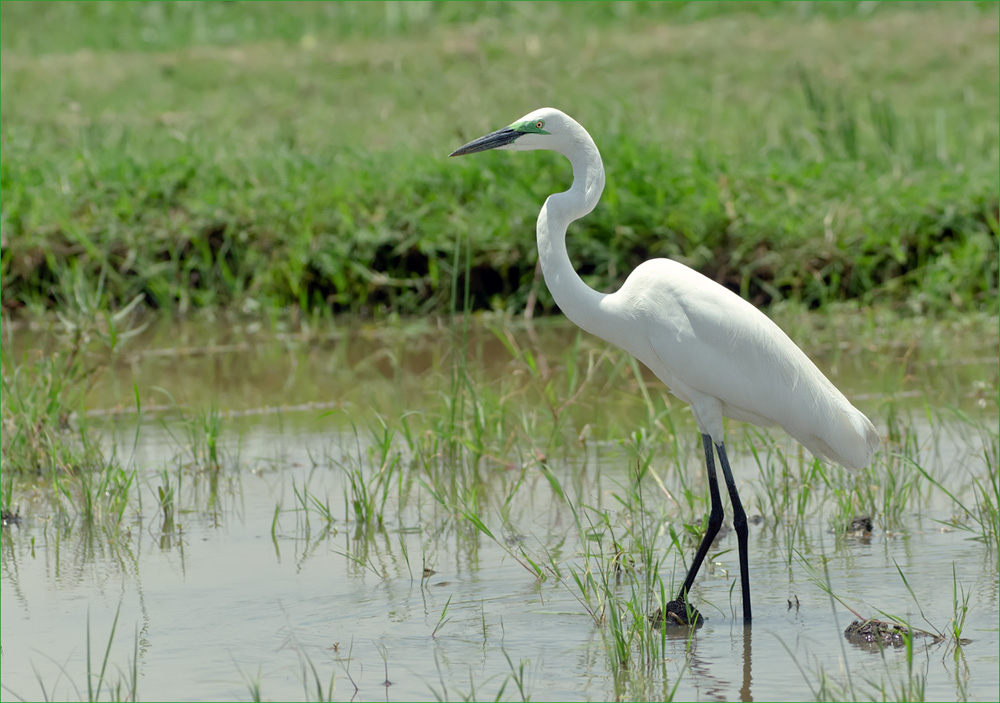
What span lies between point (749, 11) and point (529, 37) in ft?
7.54

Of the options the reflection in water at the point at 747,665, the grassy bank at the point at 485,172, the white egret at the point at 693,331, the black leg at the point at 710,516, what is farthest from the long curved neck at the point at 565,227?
the grassy bank at the point at 485,172

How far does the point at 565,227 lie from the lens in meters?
3.86

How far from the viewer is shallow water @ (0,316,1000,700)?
3.33 metres

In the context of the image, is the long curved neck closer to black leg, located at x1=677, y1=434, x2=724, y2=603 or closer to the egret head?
the egret head

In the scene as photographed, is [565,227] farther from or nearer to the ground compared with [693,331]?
farther from the ground

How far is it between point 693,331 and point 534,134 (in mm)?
667

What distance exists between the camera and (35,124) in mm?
10430

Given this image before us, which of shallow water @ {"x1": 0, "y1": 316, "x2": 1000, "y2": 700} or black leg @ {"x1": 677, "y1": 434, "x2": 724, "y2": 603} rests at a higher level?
black leg @ {"x1": 677, "y1": 434, "x2": 724, "y2": 603}

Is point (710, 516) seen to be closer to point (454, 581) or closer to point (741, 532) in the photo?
point (741, 532)

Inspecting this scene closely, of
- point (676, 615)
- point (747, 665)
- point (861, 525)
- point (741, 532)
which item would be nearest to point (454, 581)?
point (676, 615)

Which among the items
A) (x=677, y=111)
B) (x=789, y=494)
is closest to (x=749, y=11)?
(x=677, y=111)

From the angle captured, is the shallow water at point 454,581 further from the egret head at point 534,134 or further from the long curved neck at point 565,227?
the egret head at point 534,134

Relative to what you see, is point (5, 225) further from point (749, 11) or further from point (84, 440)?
point (749, 11)

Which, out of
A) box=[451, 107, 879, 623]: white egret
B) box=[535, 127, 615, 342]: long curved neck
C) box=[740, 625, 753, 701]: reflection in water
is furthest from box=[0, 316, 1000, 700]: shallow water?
box=[535, 127, 615, 342]: long curved neck
